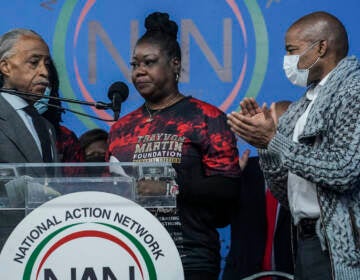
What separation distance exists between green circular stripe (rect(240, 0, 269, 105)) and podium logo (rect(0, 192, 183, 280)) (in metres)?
2.27

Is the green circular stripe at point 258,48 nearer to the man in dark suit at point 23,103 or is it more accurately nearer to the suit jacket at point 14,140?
the man in dark suit at point 23,103

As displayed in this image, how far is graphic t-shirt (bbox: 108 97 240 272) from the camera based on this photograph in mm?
4336

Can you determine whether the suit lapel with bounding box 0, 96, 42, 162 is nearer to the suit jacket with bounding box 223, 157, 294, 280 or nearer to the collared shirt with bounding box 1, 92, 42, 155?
the collared shirt with bounding box 1, 92, 42, 155

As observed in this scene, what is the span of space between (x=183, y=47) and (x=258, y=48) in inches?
16.1

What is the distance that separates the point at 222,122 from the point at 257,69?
793 millimetres

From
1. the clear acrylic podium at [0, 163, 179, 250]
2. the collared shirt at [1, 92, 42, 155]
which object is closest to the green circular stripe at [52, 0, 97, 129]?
the collared shirt at [1, 92, 42, 155]

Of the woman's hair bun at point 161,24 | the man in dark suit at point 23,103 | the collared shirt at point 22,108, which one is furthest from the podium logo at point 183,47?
the collared shirt at point 22,108

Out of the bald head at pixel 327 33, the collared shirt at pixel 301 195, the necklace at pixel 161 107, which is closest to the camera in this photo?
the collared shirt at pixel 301 195

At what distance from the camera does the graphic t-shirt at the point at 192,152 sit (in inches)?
171

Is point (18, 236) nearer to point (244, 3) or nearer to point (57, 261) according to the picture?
point (57, 261)

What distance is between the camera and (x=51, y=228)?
3039mm

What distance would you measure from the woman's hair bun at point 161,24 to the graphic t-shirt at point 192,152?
614 millimetres

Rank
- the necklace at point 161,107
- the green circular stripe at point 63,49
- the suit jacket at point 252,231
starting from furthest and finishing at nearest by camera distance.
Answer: the green circular stripe at point 63,49 < the suit jacket at point 252,231 < the necklace at point 161,107

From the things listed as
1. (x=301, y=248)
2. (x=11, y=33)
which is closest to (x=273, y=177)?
(x=301, y=248)
